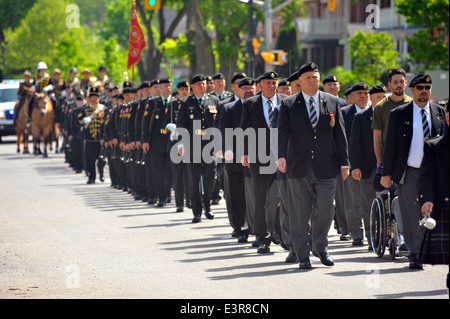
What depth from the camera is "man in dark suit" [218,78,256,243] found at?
46.9 ft

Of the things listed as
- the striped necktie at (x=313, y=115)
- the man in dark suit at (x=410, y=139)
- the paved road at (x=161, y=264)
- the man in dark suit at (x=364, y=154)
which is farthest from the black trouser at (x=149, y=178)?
the man in dark suit at (x=410, y=139)

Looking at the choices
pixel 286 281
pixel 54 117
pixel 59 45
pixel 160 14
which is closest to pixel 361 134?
pixel 286 281

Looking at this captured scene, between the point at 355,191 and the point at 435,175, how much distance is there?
16.5 feet

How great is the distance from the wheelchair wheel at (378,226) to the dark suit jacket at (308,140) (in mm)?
1098

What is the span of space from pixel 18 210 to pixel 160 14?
122 ft

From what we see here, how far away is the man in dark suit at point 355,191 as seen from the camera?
14.1 m

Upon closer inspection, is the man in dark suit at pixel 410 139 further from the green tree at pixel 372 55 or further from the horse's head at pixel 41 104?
the green tree at pixel 372 55

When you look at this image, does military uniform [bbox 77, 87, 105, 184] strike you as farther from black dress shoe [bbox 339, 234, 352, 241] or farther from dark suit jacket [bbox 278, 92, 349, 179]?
dark suit jacket [bbox 278, 92, 349, 179]

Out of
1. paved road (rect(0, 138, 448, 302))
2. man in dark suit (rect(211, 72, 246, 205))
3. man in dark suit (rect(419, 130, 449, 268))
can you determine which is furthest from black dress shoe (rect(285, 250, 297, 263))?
man in dark suit (rect(211, 72, 246, 205))

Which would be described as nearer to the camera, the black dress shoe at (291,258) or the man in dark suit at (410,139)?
the man in dark suit at (410,139)

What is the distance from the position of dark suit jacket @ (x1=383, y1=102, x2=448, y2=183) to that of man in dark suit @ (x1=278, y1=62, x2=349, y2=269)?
465 mm

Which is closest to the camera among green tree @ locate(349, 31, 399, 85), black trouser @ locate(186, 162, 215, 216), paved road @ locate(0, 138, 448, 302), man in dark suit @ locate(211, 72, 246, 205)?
paved road @ locate(0, 138, 448, 302)

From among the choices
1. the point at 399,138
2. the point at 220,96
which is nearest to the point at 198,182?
the point at 220,96

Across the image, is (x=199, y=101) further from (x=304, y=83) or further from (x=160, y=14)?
(x=160, y=14)
